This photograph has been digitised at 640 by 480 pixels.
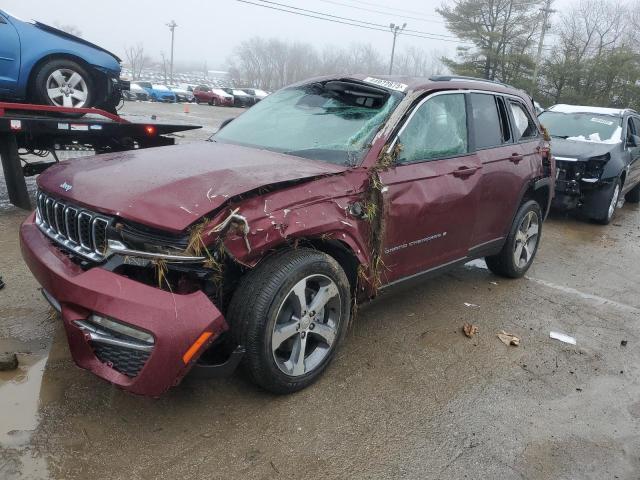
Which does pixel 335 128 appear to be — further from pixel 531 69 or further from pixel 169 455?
pixel 531 69

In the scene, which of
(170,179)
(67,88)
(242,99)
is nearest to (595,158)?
(170,179)

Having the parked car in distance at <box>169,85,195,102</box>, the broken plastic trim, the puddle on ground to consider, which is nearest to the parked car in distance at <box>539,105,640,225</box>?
the broken plastic trim

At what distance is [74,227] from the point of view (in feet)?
8.89

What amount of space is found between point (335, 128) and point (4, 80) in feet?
15.5

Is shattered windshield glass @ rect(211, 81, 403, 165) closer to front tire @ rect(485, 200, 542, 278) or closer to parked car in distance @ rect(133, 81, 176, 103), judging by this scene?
front tire @ rect(485, 200, 542, 278)

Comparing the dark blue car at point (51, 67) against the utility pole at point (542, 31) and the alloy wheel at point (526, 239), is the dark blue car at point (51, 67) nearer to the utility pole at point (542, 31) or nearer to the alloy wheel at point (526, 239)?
the alloy wheel at point (526, 239)

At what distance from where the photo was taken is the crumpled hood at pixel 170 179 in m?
2.43

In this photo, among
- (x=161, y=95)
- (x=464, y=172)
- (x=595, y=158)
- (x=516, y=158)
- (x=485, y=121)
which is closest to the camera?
(x=464, y=172)

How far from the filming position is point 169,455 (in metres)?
2.46

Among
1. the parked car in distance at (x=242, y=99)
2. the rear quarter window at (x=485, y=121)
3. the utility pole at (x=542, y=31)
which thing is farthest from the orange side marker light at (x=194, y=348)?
the parked car in distance at (x=242, y=99)

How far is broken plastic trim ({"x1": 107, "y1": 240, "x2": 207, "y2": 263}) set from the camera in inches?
93.3

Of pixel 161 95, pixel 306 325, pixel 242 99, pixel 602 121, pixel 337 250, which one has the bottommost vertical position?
pixel 306 325

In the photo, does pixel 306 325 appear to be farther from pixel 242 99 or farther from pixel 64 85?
pixel 242 99

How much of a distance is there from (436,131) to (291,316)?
1.83 meters
